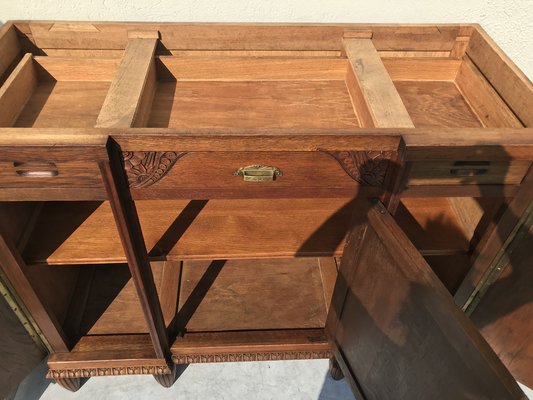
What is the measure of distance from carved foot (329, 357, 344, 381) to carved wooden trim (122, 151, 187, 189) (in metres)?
1.23

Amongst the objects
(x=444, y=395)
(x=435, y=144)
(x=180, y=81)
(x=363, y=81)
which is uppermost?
(x=180, y=81)

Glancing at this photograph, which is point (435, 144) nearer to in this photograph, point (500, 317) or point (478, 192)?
point (478, 192)

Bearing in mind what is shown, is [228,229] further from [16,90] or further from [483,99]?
[483,99]

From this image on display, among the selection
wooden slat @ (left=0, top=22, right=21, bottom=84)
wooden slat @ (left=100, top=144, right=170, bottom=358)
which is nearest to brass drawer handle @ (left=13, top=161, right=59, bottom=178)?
wooden slat @ (left=100, top=144, right=170, bottom=358)

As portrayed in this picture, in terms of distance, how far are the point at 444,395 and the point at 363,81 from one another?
0.93 meters

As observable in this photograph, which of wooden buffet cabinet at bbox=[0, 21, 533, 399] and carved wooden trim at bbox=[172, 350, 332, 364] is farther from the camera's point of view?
carved wooden trim at bbox=[172, 350, 332, 364]

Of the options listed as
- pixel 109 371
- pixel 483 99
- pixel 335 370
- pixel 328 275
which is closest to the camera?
pixel 483 99

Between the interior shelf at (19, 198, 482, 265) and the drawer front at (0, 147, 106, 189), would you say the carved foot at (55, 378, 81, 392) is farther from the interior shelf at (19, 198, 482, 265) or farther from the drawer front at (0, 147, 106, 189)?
the drawer front at (0, 147, 106, 189)

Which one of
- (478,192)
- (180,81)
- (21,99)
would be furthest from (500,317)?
(21,99)

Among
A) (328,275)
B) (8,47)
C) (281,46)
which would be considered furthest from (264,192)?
(8,47)

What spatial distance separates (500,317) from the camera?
1.49 meters

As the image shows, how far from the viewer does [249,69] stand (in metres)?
1.41

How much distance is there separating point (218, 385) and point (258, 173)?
4.02ft

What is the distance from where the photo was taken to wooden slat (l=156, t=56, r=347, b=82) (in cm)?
138
